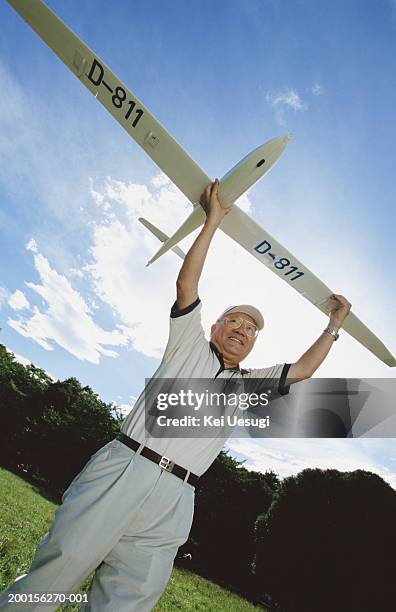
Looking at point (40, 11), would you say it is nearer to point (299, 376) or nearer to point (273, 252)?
point (273, 252)

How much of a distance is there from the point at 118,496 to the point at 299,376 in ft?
4.52

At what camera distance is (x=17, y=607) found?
153 centimetres

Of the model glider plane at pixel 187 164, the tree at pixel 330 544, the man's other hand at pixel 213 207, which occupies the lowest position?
the tree at pixel 330 544

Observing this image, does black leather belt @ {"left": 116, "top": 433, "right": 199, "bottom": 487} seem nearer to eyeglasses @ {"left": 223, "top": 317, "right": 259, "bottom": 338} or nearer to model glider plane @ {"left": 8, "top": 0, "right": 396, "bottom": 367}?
eyeglasses @ {"left": 223, "top": 317, "right": 259, "bottom": 338}

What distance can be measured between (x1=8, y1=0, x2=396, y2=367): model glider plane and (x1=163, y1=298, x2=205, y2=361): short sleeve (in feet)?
6.57

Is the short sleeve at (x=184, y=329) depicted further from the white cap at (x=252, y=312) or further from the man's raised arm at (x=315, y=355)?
the man's raised arm at (x=315, y=355)

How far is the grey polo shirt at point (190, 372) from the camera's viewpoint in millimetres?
1912

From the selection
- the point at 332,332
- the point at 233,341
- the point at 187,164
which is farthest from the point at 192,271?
the point at 187,164

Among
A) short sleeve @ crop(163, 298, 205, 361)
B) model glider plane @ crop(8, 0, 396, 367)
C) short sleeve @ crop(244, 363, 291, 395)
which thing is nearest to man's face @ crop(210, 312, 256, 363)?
short sleeve @ crop(244, 363, 291, 395)

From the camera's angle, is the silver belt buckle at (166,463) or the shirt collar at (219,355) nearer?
the silver belt buckle at (166,463)

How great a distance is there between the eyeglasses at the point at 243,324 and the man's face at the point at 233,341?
2cm

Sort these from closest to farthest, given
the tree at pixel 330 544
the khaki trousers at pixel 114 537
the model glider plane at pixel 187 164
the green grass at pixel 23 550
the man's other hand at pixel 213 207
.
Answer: the khaki trousers at pixel 114 537, the man's other hand at pixel 213 207, the green grass at pixel 23 550, the model glider plane at pixel 187 164, the tree at pixel 330 544

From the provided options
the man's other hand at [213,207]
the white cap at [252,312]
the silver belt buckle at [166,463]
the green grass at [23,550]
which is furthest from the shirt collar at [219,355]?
the green grass at [23,550]

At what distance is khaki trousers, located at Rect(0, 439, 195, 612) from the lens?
5.08 feet
